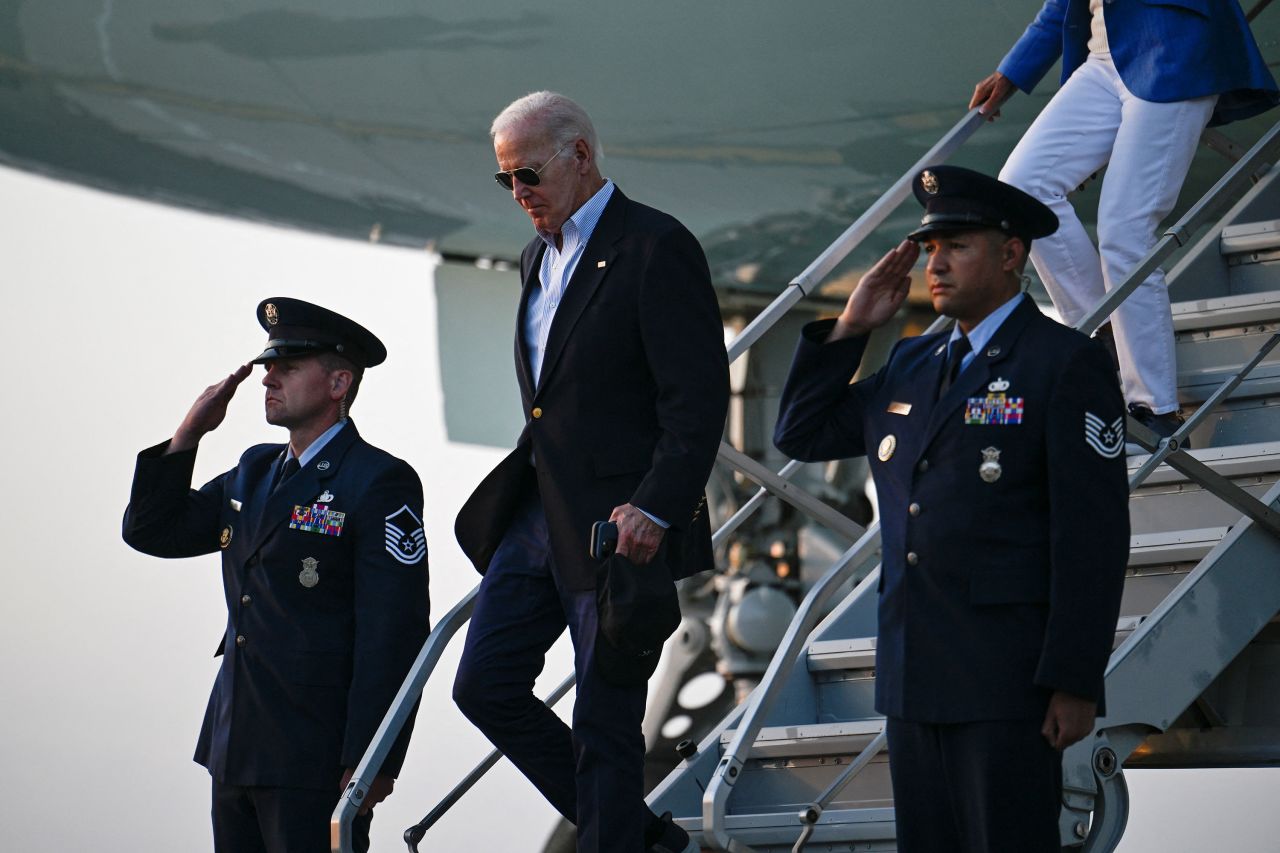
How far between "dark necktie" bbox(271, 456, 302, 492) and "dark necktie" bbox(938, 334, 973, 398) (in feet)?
4.08

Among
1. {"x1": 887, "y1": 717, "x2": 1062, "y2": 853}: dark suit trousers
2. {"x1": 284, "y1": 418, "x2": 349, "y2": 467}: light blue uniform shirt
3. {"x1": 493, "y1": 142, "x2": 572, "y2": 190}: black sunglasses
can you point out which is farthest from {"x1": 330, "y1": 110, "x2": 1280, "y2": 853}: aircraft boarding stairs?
{"x1": 493, "y1": 142, "x2": 572, "y2": 190}: black sunglasses

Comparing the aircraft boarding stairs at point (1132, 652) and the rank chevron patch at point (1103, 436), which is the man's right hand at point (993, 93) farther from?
the rank chevron patch at point (1103, 436)

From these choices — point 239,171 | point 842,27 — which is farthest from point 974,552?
point 239,171

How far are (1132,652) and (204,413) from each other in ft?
5.59

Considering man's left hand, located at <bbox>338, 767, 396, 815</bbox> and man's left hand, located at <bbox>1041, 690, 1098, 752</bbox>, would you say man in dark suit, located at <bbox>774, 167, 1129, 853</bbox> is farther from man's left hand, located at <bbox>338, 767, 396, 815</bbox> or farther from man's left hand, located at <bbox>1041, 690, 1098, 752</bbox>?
man's left hand, located at <bbox>338, 767, 396, 815</bbox>

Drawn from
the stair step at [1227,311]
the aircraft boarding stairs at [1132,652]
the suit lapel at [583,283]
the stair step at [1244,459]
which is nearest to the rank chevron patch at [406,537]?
the aircraft boarding stairs at [1132,652]

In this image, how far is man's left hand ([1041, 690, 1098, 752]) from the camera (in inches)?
92.0

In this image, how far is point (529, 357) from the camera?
9.15 ft

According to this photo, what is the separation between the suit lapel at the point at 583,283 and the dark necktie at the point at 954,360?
53 cm

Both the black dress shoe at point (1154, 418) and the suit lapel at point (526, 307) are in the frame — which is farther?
the black dress shoe at point (1154, 418)

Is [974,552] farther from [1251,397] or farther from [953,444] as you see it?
[1251,397]

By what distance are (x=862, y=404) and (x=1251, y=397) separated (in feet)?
4.20

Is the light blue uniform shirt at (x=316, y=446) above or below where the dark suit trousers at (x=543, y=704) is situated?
above

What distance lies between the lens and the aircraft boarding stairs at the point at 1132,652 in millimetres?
2893
